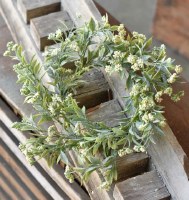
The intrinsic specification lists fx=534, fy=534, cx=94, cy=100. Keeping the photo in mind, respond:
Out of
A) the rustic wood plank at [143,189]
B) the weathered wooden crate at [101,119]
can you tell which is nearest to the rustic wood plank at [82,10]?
the weathered wooden crate at [101,119]

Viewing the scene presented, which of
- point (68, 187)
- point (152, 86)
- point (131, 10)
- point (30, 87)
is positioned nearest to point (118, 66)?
point (152, 86)

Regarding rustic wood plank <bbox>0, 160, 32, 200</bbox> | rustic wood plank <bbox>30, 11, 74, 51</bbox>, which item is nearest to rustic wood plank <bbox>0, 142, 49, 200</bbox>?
rustic wood plank <bbox>0, 160, 32, 200</bbox>

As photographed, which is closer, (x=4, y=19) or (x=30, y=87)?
(x=30, y=87)

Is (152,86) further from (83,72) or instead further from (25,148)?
(25,148)

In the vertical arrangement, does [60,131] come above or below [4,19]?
below

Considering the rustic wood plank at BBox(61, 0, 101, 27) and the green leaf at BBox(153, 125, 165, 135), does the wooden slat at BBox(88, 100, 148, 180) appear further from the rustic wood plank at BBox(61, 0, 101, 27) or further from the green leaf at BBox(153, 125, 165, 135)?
the rustic wood plank at BBox(61, 0, 101, 27)

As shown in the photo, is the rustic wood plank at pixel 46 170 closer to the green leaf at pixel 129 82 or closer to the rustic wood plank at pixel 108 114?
the rustic wood plank at pixel 108 114

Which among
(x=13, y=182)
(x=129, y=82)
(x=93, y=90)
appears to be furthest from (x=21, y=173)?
(x=129, y=82)
